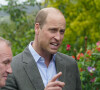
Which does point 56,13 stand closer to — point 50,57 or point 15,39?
point 50,57

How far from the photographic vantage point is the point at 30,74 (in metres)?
3.01

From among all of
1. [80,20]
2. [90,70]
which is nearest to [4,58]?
[90,70]

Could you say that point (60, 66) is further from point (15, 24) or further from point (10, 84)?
point (15, 24)

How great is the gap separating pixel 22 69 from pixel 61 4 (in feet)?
21.1

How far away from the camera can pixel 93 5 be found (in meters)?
8.62

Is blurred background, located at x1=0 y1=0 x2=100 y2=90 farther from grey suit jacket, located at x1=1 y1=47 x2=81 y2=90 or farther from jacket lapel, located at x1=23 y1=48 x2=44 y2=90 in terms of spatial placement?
jacket lapel, located at x1=23 y1=48 x2=44 y2=90

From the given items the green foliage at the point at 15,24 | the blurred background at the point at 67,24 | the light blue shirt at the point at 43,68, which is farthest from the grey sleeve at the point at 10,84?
the green foliage at the point at 15,24

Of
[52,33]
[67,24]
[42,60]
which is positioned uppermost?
[52,33]

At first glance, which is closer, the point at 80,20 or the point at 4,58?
the point at 4,58

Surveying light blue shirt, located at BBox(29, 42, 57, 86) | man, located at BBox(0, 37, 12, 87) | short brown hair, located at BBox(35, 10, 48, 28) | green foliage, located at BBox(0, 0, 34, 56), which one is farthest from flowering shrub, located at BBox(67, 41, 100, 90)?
green foliage, located at BBox(0, 0, 34, 56)

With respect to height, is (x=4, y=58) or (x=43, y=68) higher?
(x=4, y=58)

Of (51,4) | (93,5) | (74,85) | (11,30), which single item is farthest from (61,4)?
(74,85)

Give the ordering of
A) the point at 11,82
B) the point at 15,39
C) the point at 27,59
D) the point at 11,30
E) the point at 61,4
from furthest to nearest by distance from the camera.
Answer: the point at 61,4 < the point at 11,30 < the point at 15,39 < the point at 27,59 < the point at 11,82

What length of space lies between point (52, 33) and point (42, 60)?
313 millimetres
